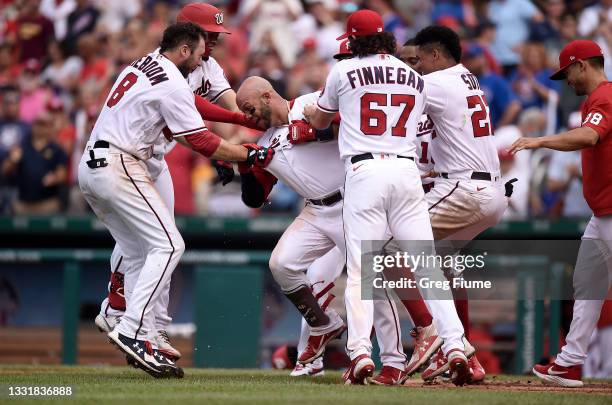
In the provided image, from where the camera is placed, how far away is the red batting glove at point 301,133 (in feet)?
26.6

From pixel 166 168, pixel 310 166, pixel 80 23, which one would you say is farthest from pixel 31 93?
pixel 310 166

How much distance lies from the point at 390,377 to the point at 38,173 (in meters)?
6.60

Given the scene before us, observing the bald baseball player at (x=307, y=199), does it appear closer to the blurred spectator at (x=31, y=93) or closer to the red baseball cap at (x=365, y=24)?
the red baseball cap at (x=365, y=24)

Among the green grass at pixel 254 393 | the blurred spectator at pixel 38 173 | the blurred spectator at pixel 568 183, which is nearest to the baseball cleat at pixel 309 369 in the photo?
the green grass at pixel 254 393

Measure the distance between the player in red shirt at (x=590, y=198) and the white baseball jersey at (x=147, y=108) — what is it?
8.53 feet

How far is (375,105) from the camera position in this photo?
7.37 m

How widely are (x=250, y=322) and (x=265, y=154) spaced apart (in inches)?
132

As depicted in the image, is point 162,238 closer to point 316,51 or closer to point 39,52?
point 316,51

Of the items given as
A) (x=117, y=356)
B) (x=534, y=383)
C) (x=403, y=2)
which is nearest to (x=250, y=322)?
(x=117, y=356)

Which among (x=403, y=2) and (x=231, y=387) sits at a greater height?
(x=403, y=2)

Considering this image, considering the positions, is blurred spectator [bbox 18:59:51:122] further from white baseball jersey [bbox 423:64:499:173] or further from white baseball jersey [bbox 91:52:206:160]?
white baseball jersey [bbox 423:64:499:173]

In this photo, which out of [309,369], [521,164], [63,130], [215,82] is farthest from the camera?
[63,130]

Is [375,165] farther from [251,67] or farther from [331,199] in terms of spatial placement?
[251,67]

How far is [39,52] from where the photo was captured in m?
16.5
